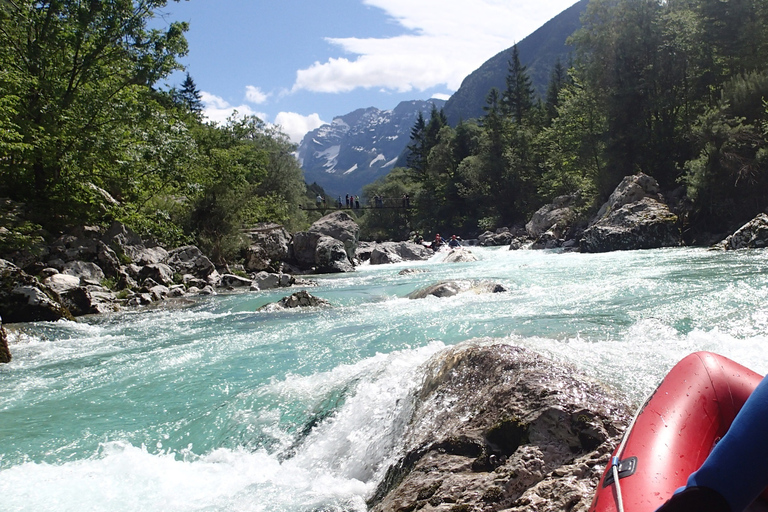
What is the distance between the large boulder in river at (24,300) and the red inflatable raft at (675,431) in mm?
10412

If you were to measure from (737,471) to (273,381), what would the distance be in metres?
4.66

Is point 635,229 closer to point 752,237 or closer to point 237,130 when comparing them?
point 752,237

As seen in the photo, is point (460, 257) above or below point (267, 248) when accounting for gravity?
→ below

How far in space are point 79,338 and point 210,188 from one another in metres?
13.1

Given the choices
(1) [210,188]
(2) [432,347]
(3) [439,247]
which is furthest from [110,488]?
(3) [439,247]

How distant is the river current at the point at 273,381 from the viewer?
351 centimetres

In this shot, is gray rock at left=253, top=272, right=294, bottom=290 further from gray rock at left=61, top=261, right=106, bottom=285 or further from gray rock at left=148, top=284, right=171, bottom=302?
gray rock at left=61, top=261, right=106, bottom=285

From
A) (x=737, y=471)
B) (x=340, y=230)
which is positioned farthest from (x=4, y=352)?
(x=340, y=230)

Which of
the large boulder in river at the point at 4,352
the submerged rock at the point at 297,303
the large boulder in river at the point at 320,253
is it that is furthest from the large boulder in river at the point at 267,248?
the large boulder in river at the point at 4,352

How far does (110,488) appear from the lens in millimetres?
3578

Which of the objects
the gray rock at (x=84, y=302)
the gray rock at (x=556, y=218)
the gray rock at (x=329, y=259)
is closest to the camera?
the gray rock at (x=84, y=302)

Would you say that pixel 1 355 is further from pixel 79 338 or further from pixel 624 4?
pixel 624 4

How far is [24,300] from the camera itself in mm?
9352

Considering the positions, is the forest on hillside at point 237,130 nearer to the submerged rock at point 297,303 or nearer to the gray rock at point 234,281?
the gray rock at point 234,281
